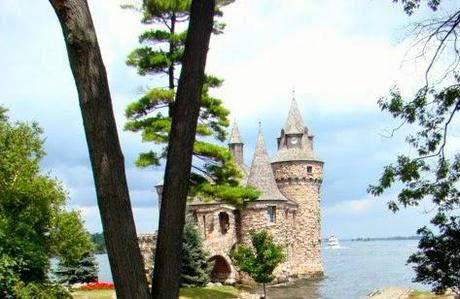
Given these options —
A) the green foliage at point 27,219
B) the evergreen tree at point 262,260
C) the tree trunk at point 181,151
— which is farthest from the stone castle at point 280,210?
the tree trunk at point 181,151

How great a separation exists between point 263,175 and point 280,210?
2813 mm

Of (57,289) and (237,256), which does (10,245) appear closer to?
(57,289)

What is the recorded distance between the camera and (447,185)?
8195mm

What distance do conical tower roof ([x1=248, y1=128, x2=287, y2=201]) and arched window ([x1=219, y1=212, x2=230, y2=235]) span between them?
120 inches

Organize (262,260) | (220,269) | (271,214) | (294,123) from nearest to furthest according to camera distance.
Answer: (262,260), (271,214), (220,269), (294,123)

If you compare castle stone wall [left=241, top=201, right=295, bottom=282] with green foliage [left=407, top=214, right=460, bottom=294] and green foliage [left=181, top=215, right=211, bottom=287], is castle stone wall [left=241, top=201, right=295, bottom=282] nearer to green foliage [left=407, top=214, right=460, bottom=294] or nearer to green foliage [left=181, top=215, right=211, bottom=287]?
green foliage [left=181, top=215, right=211, bottom=287]

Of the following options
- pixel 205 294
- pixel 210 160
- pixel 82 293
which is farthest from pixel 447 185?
Result: pixel 205 294

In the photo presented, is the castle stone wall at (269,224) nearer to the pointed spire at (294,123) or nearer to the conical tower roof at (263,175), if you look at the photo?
the conical tower roof at (263,175)

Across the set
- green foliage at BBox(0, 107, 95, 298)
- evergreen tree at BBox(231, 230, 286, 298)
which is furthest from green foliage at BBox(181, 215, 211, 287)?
green foliage at BBox(0, 107, 95, 298)

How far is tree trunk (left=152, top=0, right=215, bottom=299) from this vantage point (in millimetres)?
4207

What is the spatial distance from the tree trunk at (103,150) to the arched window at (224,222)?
41.7 m

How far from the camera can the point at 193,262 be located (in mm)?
35344

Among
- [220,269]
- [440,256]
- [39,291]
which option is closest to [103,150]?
[440,256]

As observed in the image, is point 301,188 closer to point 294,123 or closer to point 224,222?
point 294,123
